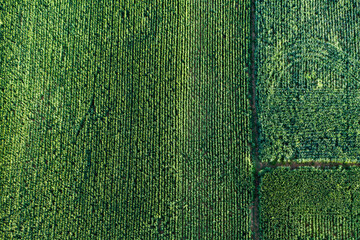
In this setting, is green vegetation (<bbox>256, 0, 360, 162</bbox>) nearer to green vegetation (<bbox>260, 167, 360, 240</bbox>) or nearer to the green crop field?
the green crop field

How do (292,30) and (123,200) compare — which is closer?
(123,200)

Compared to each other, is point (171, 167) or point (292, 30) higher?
point (292, 30)

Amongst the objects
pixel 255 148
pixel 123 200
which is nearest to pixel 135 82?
pixel 123 200

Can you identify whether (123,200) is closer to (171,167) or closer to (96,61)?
(171,167)

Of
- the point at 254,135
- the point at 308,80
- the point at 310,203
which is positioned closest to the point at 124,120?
the point at 254,135

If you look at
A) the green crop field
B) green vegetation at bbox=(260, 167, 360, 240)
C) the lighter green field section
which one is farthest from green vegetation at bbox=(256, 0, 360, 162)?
the lighter green field section
